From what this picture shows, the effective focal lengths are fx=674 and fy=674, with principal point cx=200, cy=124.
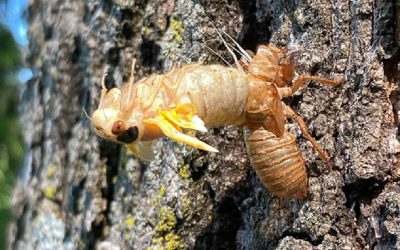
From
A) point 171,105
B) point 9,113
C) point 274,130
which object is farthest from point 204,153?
point 9,113

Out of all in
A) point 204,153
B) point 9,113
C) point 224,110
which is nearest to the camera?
point 224,110

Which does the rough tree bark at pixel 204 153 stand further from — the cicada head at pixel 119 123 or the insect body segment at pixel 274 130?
the cicada head at pixel 119 123

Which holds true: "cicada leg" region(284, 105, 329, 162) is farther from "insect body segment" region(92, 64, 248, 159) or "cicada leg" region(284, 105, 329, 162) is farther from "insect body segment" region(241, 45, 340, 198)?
"insect body segment" region(92, 64, 248, 159)

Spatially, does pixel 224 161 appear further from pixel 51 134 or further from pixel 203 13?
Answer: pixel 51 134

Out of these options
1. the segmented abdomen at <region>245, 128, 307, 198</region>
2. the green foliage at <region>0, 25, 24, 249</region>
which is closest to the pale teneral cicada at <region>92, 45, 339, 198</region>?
the segmented abdomen at <region>245, 128, 307, 198</region>

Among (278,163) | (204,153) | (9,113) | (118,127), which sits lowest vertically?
(9,113)

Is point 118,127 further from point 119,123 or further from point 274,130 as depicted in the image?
point 274,130
